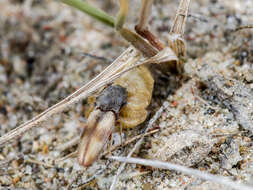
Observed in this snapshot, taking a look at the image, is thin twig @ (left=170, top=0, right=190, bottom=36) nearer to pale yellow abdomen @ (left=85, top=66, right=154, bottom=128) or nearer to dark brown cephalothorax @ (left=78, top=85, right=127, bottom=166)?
pale yellow abdomen @ (left=85, top=66, right=154, bottom=128)

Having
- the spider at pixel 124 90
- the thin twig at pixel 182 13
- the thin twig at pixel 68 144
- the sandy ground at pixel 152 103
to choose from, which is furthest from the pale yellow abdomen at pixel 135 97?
the thin twig at pixel 182 13

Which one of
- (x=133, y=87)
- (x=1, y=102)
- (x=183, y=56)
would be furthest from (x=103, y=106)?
(x=1, y=102)

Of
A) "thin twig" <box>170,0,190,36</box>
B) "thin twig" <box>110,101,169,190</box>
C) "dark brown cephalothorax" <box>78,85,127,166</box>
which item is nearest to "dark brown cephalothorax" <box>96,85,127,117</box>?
"dark brown cephalothorax" <box>78,85,127,166</box>

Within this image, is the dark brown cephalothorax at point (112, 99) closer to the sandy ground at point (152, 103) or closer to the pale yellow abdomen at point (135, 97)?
the pale yellow abdomen at point (135, 97)

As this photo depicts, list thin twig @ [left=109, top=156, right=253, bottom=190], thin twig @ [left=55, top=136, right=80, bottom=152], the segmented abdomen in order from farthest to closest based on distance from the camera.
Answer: thin twig @ [left=55, top=136, right=80, bottom=152]
the segmented abdomen
thin twig @ [left=109, top=156, right=253, bottom=190]

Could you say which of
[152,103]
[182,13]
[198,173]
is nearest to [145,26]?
[182,13]

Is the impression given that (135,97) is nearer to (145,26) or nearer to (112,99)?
(112,99)
